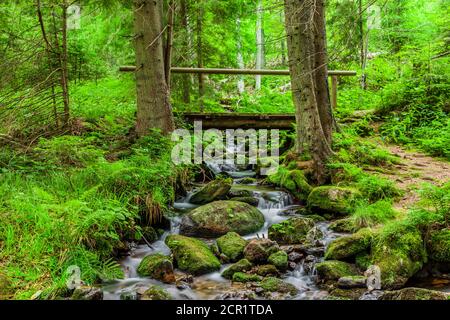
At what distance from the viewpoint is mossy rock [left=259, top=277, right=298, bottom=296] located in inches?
185

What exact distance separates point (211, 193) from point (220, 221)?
145cm

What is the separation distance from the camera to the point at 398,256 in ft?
16.0

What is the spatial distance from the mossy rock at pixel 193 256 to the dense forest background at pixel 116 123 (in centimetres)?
65

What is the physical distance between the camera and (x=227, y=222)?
6484 mm

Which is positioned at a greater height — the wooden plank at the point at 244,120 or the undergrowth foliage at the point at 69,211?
the wooden plank at the point at 244,120

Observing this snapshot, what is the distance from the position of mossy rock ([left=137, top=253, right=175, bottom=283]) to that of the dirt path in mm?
3712

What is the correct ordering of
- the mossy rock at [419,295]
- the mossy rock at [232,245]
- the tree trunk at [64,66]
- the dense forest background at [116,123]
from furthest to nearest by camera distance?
the tree trunk at [64,66]
the mossy rock at [232,245]
the dense forest background at [116,123]
the mossy rock at [419,295]

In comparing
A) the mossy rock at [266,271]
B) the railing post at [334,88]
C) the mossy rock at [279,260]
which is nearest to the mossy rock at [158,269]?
the mossy rock at [266,271]

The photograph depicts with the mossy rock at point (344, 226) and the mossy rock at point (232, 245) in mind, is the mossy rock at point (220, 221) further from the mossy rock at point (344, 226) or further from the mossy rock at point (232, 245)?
the mossy rock at point (344, 226)

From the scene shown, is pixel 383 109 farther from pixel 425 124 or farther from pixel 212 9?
pixel 212 9

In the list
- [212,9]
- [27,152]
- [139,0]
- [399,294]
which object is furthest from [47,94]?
[399,294]

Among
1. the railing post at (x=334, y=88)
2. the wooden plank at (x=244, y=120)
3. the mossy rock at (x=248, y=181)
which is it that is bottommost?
the mossy rock at (x=248, y=181)

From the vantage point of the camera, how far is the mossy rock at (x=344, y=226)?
614cm

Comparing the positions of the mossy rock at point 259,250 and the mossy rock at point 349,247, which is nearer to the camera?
the mossy rock at point 349,247
